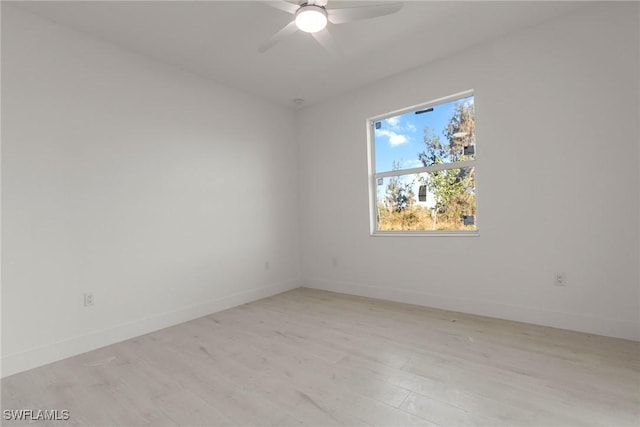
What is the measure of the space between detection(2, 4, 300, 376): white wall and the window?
162 centimetres

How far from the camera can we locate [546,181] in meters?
2.70

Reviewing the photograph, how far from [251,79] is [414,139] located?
2044 millimetres

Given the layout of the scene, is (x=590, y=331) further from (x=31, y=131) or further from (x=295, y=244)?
(x=31, y=131)

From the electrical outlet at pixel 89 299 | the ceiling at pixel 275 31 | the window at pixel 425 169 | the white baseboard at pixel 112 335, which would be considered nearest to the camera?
the white baseboard at pixel 112 335

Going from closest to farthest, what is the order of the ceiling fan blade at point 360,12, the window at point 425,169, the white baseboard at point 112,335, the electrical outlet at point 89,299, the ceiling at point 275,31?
the ceiling fan blade at point 360,12 < the white baseboard at point 112,335 < the ceiling at point 275,31 < the electrical outlet at point 89,299 < the window at point 425,169

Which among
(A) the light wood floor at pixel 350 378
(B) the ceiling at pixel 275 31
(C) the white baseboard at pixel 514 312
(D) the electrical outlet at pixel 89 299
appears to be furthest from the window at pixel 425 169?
(D) the electrical outlet at pixel 89 299

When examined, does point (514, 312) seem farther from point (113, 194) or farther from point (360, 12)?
point (113, 194)

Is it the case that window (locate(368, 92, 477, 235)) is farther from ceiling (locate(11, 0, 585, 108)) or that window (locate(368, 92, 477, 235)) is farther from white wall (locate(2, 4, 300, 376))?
white wall (locate(2, 4, 300, 376))

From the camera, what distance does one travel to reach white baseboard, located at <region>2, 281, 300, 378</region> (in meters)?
2.21

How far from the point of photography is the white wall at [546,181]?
2387 mm

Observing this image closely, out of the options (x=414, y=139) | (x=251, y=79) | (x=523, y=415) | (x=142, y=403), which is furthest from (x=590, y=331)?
(x=251, y=79)

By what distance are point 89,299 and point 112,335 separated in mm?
379

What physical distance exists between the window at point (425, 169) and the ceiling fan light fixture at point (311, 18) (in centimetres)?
177

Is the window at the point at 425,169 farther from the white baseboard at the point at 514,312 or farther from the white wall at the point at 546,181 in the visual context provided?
the white baseboard at the point at 514,312
